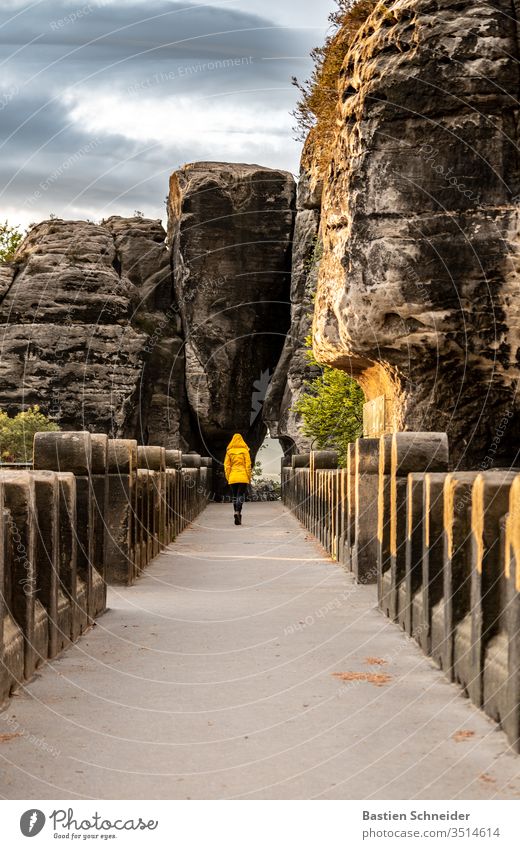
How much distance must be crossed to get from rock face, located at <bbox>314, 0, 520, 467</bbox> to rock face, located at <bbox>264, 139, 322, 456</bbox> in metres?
18.7

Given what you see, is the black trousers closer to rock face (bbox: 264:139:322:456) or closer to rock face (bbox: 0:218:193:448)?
rock face (bbox: 264:139:322:456)

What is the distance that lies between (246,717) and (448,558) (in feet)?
5.47

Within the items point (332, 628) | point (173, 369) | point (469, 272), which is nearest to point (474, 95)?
point (469, 272)

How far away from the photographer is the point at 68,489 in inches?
319

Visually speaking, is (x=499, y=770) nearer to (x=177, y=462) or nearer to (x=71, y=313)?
(x=177, y=462)

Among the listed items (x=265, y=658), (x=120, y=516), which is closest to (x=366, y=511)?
(x=120, y=516)

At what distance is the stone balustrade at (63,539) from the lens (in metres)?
6.23

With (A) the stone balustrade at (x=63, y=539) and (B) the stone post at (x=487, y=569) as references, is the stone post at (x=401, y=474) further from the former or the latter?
(B) the stone post at (x=487, y=569)

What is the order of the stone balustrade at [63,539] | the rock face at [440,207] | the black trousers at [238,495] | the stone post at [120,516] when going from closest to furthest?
the stone balustrade at [63,539] < the stone post at [120,516] < the rock face at [440,207] < the black trousers at [238,495]

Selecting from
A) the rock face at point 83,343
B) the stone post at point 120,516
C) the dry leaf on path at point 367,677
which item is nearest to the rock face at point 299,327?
the rock face at point 83,343

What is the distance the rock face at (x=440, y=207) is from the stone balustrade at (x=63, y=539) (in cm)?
516

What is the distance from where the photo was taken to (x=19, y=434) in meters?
34.3

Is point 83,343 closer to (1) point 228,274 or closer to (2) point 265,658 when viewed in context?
(1) point 228,274

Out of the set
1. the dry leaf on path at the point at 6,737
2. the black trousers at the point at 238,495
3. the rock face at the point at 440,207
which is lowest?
the dry leaf on path at the point at 6,737
